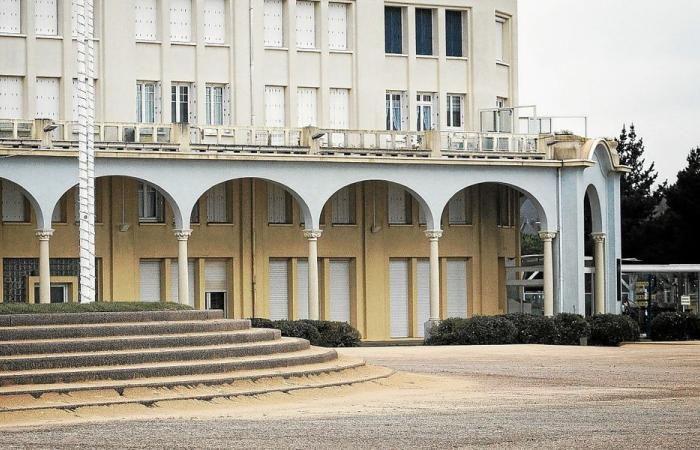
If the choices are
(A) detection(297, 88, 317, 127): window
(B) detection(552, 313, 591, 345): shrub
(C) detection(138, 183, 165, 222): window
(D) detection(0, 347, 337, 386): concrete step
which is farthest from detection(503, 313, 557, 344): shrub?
(D) detection(0, 347, 337, 386): concrete step

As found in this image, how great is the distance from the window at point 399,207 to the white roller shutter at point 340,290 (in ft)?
8.17

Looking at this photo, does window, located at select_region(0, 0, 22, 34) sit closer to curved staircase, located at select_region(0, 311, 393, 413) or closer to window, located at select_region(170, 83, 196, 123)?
→ window, located at select_region(170, 83, 196, 123)

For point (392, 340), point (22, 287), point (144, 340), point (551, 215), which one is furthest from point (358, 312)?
→ point (144, 340)

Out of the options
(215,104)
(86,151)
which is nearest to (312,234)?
(215,104)

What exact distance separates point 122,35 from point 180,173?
626 cm

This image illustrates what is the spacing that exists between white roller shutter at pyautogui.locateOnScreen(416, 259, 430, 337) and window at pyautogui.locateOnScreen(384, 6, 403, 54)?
25.5 ft

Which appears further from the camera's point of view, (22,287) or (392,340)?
(392,340)

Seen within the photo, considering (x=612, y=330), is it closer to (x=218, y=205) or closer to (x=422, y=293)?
(x=422, y=293)

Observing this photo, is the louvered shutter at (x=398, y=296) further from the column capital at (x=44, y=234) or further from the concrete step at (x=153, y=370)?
the concrete step at (x=153, y=370)

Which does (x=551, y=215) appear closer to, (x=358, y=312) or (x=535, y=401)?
(x=358, y=312)

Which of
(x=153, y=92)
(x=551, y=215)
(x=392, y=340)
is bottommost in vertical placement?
(x=392, y=340)

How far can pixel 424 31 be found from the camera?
59344 millimetres

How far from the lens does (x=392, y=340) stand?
56375 mm

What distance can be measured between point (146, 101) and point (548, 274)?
1477 cm
